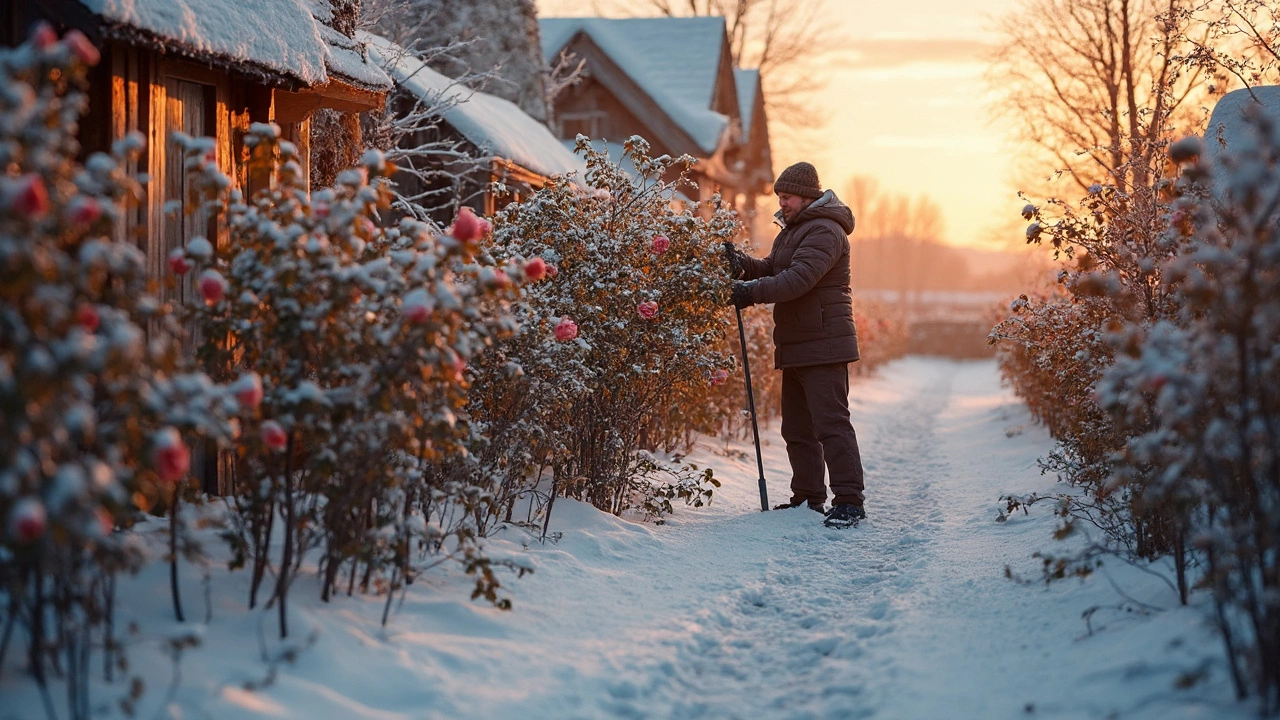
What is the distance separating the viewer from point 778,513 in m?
6.34

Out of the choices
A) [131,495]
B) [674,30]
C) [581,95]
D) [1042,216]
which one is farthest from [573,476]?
[674,30]

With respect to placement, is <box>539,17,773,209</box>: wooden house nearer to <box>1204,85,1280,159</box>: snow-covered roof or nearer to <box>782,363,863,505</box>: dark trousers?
<box>782,363,863,505</box>: dark trousers

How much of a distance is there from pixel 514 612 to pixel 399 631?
21.7 inches

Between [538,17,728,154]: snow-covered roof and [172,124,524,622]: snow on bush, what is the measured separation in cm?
1421

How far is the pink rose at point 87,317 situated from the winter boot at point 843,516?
177 inches

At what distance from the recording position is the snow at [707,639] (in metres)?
3.07

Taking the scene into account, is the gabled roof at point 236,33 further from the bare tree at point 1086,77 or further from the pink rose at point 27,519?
the bare tree at point 1086,77

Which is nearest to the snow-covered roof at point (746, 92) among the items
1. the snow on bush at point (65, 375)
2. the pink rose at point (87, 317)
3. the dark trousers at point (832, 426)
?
the dark trousers at point (832, 426)

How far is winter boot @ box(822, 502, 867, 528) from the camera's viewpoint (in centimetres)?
608

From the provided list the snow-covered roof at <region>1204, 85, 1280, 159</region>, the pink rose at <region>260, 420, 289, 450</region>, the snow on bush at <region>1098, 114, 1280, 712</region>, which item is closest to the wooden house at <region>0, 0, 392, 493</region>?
the pink rose at <region>260, 420, 289, 450</region>

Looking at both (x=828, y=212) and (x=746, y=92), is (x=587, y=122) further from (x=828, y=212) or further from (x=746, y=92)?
(x=828, y=212)

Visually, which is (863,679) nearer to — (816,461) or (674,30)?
(816,461)

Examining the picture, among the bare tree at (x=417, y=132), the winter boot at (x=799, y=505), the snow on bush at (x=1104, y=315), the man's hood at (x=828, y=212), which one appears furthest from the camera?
the bare tree at (x=417, y=132)

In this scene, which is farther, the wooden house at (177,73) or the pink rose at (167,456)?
the wooden house at (177,73)
